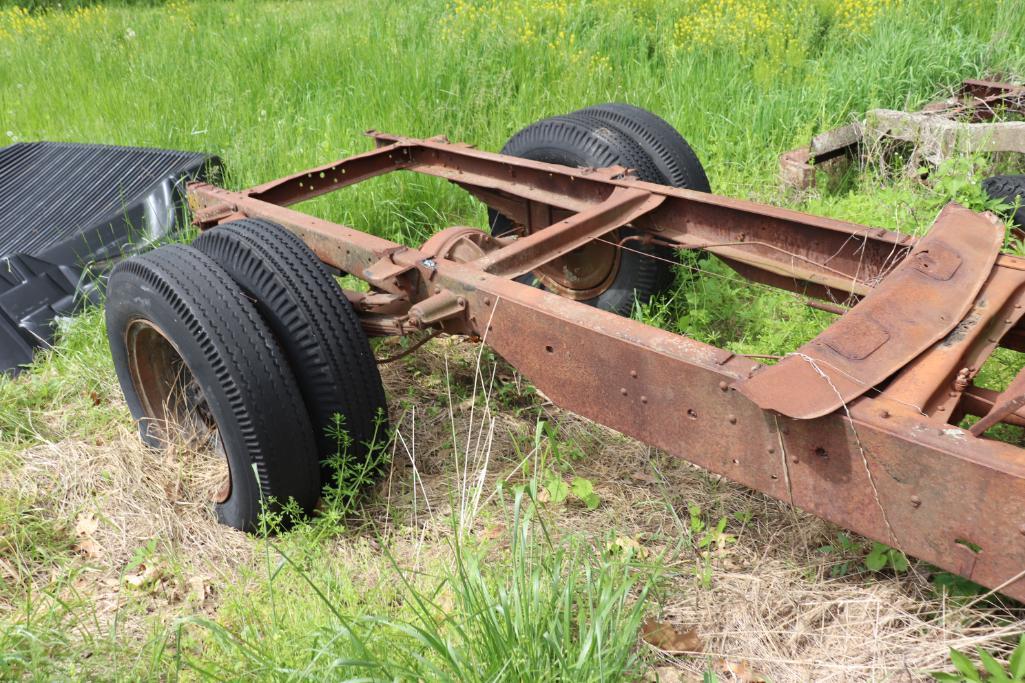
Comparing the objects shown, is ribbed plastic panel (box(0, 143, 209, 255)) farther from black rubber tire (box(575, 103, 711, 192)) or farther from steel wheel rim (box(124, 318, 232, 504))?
black rubber tire (box(575, 103, 711, 192))

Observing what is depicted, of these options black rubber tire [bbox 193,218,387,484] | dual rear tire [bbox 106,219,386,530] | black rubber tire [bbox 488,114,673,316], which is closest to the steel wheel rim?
dual rear tire [bbox 106,219,386,530]

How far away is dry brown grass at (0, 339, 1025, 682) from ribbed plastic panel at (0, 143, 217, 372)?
1187mm

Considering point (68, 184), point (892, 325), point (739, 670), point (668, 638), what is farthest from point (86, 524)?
point (68, 184)

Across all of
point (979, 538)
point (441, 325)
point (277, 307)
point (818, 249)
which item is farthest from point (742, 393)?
point (277, 307)

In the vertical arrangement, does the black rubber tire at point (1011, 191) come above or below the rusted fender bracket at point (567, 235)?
below

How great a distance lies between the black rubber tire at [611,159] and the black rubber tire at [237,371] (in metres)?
1.61

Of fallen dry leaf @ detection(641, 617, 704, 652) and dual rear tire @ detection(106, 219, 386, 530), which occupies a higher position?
dual rear tire @ detection(106, 219, 386, 530)

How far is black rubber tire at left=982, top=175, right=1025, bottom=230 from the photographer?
10.5 feet

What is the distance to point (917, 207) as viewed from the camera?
4176 mm

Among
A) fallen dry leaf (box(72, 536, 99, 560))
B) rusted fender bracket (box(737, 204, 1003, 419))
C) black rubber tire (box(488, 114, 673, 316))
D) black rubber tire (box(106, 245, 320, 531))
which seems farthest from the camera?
black rubber tire (box(488, 114, 673, 316))

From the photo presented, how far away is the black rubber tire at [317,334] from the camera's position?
8.46ft

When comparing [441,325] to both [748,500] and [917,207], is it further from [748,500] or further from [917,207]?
[917,207]

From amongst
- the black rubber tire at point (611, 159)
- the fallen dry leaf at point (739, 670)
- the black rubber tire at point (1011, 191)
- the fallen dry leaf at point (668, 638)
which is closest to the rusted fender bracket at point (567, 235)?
the black rubber tire at point (611, 159)

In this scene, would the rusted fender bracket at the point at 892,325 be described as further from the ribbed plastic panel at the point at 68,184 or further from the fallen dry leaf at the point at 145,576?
the ribbed plastic panel at the point at 68,184
